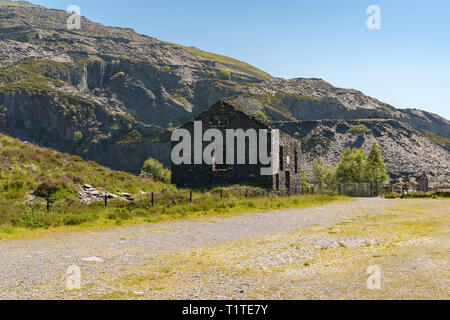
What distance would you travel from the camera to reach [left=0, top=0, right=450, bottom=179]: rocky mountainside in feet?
438

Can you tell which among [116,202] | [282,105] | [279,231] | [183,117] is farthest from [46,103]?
[279,231]

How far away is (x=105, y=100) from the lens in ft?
531

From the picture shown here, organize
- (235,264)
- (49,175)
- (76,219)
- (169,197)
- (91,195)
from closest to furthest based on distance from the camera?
(235,264), (76,219), (91,195), (49,175), (169,197)

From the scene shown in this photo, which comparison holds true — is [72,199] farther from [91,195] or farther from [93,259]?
[93,259]

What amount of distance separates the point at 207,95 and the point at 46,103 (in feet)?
267

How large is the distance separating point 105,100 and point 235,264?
6577 inches

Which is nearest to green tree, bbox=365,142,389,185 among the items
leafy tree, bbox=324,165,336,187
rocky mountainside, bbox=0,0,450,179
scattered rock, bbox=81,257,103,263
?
leafy tree, bbox=324,165,336,187

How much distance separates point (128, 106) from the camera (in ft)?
548

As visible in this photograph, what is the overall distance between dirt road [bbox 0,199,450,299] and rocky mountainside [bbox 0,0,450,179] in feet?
417

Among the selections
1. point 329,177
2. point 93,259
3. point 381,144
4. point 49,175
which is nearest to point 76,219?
point 49,175

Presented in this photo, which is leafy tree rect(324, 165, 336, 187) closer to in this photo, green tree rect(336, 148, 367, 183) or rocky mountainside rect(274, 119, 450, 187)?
green tree rect(336, 148, 367, 183)

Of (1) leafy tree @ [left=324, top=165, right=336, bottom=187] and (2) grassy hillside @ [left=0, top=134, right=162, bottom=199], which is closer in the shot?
(2) grassy hillside @ [left=0, top=134, right=162, bottom=199]

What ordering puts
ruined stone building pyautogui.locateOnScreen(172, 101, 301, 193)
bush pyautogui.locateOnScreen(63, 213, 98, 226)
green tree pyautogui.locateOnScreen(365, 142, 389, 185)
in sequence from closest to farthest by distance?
bush pyautogui.locateOnScreen(63, 213, 98, 226) → ruined stone building pyautogui.locateOnScreen(172, 101, 301, 193) → green tree pyautogui.locateOnScreen(365, 142, 389, 185)

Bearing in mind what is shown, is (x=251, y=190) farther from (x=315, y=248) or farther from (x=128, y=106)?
(x=128, y=106)
